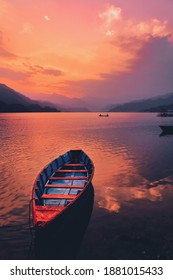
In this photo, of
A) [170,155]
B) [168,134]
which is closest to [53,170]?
[170,155]

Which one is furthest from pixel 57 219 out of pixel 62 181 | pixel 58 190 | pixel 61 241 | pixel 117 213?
pixel 62 181

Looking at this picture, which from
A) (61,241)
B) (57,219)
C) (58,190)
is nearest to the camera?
(57,219)

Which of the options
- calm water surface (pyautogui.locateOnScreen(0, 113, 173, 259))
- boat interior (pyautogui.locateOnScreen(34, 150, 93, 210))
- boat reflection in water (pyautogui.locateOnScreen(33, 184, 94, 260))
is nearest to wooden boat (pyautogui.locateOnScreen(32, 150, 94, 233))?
boat interior (pyautogui.locateOnScreen(34, 150, 93, 210))

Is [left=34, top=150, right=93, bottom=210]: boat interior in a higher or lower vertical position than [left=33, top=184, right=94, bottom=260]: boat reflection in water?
higher

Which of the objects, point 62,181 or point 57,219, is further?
point 62,181

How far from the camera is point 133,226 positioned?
45.4 ft

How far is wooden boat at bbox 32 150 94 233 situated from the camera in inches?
416

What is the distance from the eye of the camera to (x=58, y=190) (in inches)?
657

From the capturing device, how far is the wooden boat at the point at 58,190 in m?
10.6

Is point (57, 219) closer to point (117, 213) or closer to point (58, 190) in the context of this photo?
point (58, 190)

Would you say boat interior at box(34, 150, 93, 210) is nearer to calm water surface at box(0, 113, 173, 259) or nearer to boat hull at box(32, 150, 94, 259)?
boat hull at box(32, 150, 94, 259)

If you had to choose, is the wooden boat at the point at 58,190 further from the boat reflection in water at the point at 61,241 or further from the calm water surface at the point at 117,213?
the calm water surface at the point at 117,213
